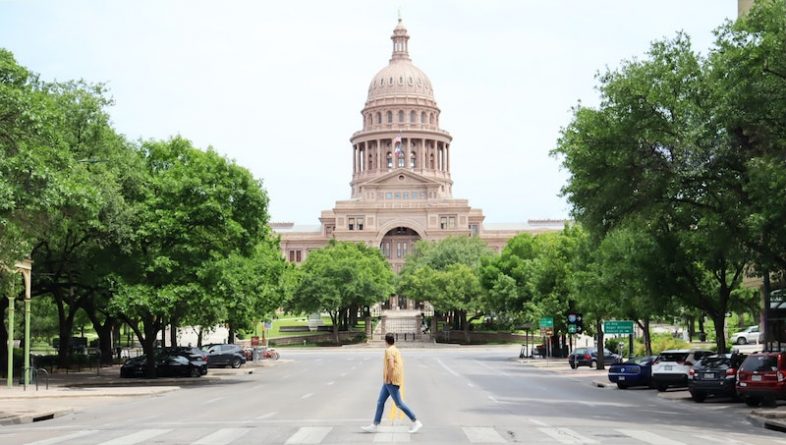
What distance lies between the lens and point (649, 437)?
1841 cm

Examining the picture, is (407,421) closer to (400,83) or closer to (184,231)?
(184,231)

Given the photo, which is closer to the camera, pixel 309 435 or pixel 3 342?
pixel 309 435

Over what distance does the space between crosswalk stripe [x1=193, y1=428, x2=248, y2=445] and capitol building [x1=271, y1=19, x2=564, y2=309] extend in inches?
5709

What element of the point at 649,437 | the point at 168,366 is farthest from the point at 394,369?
the point at 168,366

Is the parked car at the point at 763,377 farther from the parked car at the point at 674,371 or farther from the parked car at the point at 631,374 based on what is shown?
the parked car at the point at 631,374

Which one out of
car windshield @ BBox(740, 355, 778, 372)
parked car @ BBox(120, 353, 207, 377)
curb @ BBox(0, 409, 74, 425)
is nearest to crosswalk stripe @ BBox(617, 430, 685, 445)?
car windshield @ BBox(740, 355, 778, 372)

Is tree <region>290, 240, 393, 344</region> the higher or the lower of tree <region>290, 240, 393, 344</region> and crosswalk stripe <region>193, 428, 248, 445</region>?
the higher

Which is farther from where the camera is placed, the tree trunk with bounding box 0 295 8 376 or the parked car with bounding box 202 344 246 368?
the parked car with bounding box 202 344 246 368

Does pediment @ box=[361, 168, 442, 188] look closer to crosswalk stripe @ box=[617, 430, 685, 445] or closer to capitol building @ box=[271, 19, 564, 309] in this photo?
capitol building @ box=[271, 19, 564, 309]

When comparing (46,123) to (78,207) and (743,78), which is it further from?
(743,78)

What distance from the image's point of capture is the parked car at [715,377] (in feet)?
99.9

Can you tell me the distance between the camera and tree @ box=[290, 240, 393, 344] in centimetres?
10069

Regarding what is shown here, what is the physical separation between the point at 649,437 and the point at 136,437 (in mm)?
8840

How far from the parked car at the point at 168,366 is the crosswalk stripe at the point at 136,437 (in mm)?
27100
